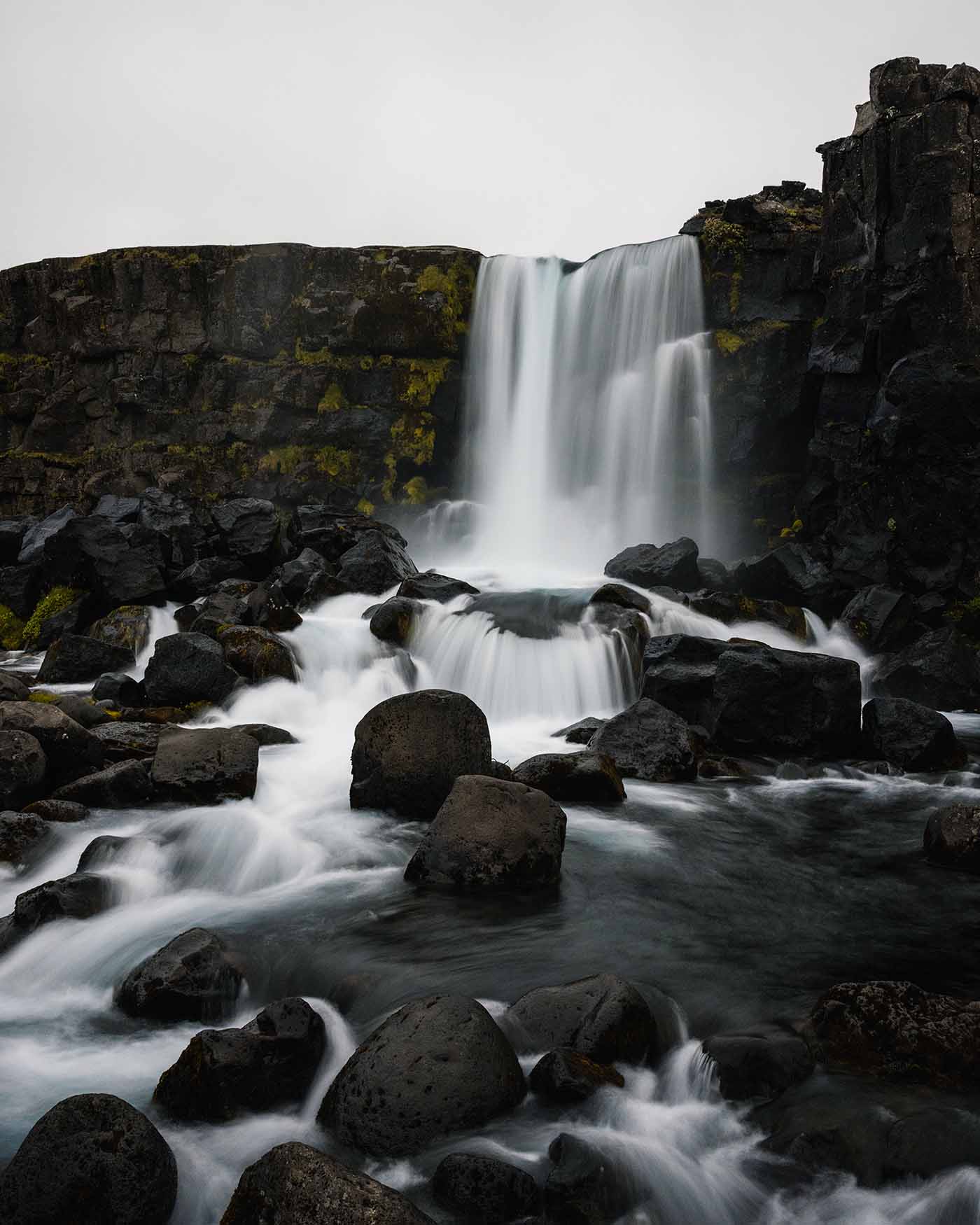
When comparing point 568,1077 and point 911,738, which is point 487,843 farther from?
point 911,738

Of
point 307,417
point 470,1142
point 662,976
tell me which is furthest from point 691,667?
point 307,417

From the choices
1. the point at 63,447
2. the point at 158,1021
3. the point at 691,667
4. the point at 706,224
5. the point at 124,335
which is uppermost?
the point at 706,224

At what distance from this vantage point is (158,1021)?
5.25 m

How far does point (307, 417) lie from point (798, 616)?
16.1 m

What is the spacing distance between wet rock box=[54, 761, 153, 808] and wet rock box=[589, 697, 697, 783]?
437 cm

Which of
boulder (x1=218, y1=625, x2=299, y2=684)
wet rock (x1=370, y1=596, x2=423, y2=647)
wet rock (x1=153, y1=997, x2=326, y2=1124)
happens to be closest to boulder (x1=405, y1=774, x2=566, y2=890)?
wet rock (x1=153, y1=997, x2=326, y2=1124)

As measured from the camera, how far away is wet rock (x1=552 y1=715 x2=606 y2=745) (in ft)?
38.3

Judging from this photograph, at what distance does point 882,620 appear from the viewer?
15.9 metres

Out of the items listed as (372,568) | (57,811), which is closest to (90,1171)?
(57,811)

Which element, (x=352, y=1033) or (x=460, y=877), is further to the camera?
(x=460, y=877)

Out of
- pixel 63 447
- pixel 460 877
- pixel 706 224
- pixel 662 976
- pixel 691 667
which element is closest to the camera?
pixel 662 976

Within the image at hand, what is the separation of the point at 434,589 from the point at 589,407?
32.1ft

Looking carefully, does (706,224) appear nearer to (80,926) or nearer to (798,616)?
(798,616)

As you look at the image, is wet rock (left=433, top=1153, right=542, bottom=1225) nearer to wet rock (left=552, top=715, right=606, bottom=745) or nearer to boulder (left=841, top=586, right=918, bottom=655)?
wet rock (left=552, top=715, right=606, bottom=745)
